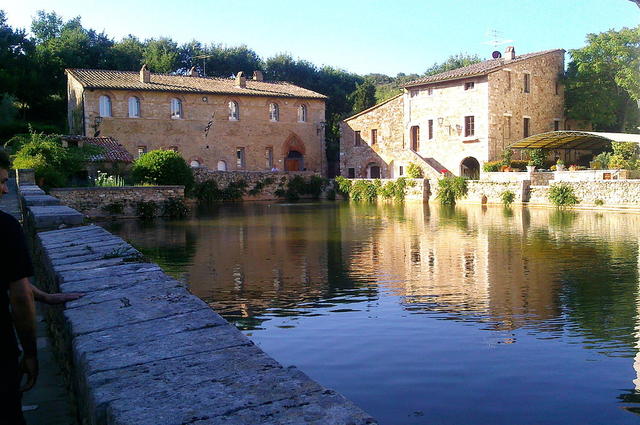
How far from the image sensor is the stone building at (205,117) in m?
36.0

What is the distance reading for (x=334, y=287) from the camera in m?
10.2

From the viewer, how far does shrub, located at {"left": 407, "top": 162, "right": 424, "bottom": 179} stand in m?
35.7

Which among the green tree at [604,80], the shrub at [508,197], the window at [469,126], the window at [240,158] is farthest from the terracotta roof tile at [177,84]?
the shrub at [508,197]

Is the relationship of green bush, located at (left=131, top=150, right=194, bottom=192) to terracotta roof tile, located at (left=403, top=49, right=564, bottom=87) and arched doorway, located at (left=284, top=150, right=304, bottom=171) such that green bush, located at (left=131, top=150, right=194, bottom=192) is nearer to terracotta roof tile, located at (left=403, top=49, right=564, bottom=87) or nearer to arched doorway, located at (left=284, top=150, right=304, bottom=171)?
arched doorway, located at (left=284, top=150, right=304, bottom=171)

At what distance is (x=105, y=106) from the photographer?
117ft

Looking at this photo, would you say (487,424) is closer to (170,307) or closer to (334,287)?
(170,307)

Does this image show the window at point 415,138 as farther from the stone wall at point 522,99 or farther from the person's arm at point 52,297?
the person's arm at point 52,297

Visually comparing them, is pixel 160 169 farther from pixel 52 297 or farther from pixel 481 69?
pixel 52 297

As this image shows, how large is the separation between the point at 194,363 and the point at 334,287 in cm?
771

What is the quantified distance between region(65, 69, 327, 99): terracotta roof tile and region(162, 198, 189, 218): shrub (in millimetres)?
14095

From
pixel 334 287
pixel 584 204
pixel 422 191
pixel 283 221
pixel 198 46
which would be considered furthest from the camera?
pixel 198 46

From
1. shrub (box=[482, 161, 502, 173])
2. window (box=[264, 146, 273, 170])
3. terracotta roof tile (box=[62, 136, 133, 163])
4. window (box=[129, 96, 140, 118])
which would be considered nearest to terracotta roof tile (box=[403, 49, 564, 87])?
shrub (box=[482, 161, 502, 173])

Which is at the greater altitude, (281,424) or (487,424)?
(281,424)

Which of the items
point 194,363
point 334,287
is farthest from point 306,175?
point 194,363
